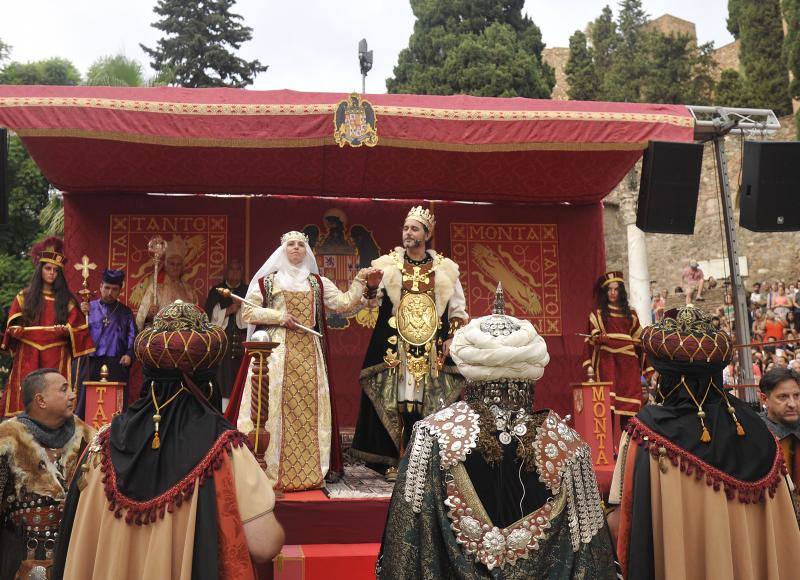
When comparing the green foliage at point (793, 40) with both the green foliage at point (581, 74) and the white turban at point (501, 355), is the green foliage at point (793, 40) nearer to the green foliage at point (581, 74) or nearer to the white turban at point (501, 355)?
the green foliage at point (581, 74)

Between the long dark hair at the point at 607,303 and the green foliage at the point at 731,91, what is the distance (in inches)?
914

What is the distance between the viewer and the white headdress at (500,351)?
2.69m

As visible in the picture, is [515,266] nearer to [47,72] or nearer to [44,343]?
[44,343]

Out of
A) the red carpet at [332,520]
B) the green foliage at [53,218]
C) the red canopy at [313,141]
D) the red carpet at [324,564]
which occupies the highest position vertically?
the green foliage at [53,218]

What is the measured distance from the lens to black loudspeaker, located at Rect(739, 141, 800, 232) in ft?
24.6

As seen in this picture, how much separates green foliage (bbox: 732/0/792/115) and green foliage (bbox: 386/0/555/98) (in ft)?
25.0

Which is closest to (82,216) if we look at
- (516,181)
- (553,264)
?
(516,181)

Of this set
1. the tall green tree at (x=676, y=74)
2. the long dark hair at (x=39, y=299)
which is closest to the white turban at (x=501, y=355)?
the long dark hair at (x=39, y=299)

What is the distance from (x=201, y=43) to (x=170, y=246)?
1788 cm

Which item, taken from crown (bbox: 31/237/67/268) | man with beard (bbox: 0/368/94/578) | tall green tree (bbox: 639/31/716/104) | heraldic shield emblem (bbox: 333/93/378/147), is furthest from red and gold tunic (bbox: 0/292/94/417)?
tall green tree (bbox: 639/31/716/104)

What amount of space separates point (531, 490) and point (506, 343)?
477mm

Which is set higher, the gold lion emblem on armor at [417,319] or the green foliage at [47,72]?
the green foliage at [47,72]

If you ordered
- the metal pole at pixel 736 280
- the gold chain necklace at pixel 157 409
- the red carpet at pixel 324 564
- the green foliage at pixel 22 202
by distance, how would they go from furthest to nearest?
the green foliage at pixel 22 202 → the metal pole at pixel 736 280 → the red carpet at pixel 324 564 → the gold chain necklace at pixel 157 409

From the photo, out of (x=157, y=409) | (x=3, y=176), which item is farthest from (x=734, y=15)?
(x=157, y=409)
